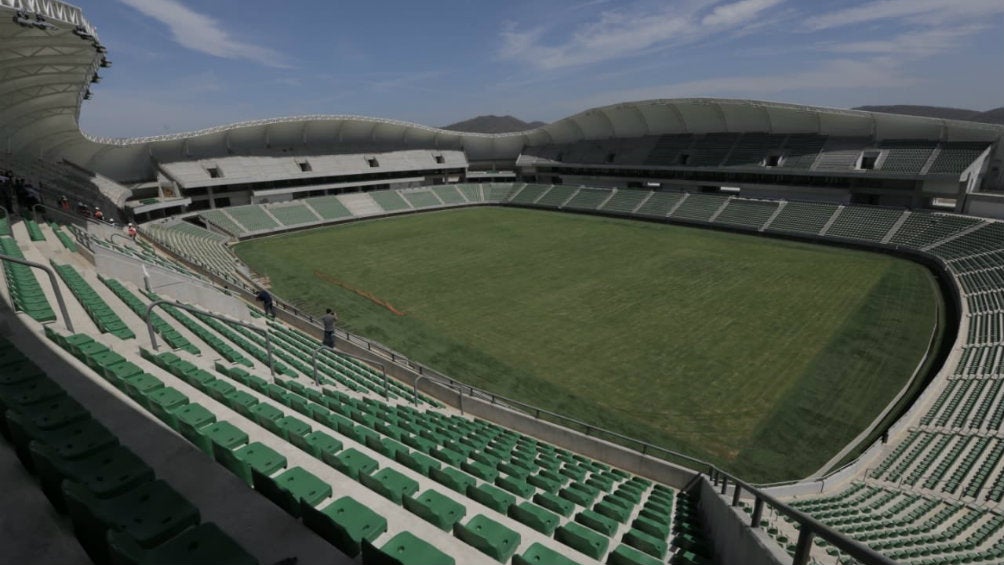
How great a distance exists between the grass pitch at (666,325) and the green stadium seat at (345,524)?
10.5m

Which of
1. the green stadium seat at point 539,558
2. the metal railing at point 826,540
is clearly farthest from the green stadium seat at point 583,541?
the metal railing at point 826,540

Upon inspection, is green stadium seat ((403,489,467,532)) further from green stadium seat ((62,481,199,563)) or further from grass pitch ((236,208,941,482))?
grass pitch ((236,208,941,482))

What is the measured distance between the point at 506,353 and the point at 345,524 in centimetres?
1418

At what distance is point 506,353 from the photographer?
59.1 feet

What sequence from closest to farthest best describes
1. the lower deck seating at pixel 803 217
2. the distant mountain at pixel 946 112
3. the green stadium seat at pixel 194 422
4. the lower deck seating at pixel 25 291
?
the green stadium seat at pixel 194 422
the lower deck seating at pixel 25 291
the lower deck seating at pixel 803 217
the distant mountain at pixel 946 112

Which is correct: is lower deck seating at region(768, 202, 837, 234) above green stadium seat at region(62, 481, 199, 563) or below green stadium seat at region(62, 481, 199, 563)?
above

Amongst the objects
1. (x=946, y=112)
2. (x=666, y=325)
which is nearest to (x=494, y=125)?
(x=946, y=112)

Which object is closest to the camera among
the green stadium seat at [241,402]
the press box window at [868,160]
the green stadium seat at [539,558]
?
the green stadium seat at [539,558]

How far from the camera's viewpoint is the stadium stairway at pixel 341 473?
392cm

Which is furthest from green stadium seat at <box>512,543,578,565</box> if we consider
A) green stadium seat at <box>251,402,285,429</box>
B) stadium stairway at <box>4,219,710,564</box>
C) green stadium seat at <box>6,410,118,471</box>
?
green stadium seat at <box>251,402,285,429</box>

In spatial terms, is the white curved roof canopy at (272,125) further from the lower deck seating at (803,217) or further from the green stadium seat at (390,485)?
the green stadium seat at (390,485)

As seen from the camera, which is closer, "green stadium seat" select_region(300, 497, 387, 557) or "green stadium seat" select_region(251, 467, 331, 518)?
"green stadium seat" select_region(300, 497, 387, 557)

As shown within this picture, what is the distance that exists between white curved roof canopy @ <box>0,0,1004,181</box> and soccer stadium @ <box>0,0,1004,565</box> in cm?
28

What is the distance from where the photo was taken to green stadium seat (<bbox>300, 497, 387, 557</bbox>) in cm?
349
